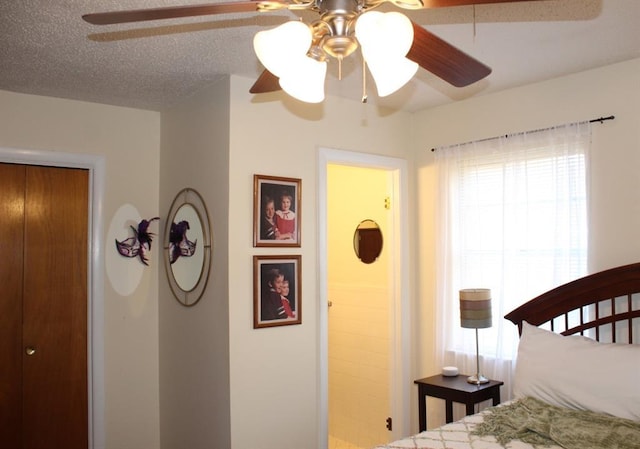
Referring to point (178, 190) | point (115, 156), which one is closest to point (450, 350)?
point (178, 190)

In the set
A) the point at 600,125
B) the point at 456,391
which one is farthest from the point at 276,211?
the point at 600,125

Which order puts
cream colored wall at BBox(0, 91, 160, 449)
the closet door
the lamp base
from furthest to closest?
cream colored wall at BBox(0, 91, 160, 449), the closet door, the lamp base

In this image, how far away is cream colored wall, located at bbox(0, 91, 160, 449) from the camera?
3647 mm

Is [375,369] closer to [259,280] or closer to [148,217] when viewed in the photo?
[259,280]

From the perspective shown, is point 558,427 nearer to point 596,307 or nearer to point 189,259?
point 596,307

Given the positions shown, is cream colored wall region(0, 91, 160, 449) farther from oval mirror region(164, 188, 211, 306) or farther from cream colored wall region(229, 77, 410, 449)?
cream colored wall region(229, 77, 410, 449)

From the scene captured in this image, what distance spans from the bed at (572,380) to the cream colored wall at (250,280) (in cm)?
102

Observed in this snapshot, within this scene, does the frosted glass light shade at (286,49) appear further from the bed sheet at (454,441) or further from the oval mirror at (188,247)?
the oval mirror at (188,247)

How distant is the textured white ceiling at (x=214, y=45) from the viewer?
241cm

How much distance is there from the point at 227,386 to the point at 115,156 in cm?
177

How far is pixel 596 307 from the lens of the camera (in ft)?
9.82

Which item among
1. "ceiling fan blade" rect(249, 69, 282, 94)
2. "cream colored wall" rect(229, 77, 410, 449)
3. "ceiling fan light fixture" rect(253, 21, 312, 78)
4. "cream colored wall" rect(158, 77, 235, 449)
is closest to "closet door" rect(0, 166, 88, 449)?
"cream colored wall" rect(158, 77, 235, 449)

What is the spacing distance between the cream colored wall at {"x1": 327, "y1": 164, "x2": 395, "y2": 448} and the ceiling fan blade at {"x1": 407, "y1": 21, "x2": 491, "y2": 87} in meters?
2.26

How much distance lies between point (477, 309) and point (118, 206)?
8.05ft
